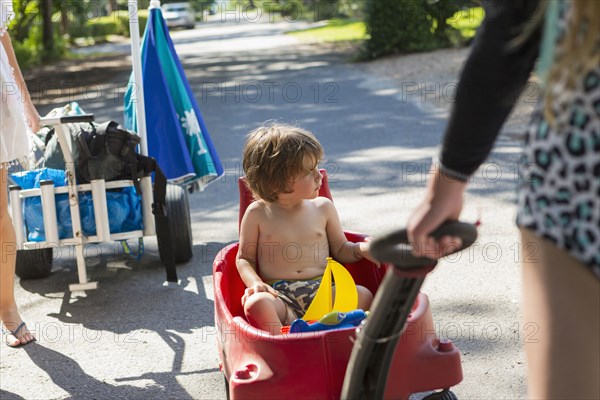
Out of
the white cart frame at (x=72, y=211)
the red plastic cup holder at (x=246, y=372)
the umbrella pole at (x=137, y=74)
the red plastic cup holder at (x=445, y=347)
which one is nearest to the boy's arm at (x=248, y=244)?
the red plastic cup holder at (x=246, y=372)

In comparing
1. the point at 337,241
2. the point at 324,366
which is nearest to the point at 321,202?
the point at 337,241

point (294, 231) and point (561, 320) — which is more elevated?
point (561, 320)

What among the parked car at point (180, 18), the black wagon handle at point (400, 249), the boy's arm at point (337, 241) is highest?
the black wagon handle at point (400, 249)

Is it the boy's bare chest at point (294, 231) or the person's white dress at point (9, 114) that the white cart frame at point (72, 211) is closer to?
the person's white dress at point (9, 114)

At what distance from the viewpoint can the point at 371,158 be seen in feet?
24.6

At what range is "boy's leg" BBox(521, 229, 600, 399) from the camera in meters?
1.52

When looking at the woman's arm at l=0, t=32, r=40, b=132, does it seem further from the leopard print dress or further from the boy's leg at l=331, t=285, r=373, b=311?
the leopard print dress

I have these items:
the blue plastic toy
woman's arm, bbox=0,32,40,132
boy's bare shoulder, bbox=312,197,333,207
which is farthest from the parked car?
the blue plastic toy

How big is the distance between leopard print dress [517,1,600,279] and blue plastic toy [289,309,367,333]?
3.41ft

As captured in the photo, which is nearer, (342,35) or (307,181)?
(307,181)

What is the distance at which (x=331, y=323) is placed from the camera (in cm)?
248

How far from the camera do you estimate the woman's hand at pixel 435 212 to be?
1572mm

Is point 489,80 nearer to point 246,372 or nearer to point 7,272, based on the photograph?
point 246,372

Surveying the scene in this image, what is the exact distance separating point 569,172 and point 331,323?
116 cm
